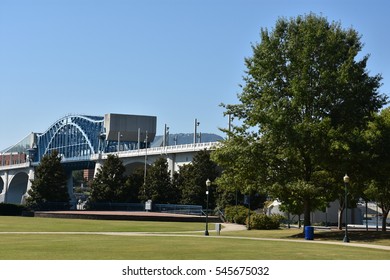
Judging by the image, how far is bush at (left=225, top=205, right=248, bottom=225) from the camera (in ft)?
208

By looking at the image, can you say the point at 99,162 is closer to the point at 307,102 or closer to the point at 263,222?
the point at 263,222

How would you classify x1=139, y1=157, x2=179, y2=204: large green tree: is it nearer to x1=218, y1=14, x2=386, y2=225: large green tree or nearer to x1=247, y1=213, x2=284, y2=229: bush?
x1=247, y1=213, x2=284, y2=229: bush

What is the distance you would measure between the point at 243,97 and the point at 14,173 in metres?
157

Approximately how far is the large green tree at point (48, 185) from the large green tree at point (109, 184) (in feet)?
17.8

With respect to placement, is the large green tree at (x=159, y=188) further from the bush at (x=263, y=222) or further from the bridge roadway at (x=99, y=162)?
the bush at (x=263, y=222)

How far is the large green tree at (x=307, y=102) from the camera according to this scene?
3962 centimetres

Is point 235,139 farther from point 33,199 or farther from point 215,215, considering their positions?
point 33,199

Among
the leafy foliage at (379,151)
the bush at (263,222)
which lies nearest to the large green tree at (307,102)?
the leafy foliage at (379,151)

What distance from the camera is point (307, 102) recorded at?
134ft

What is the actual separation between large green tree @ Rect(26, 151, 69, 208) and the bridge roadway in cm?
1658

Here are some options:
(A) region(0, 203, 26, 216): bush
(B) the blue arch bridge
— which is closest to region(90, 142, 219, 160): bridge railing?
(B) the blue arch bridge

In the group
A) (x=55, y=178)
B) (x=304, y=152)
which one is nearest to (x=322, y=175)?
(x=304, y=152)

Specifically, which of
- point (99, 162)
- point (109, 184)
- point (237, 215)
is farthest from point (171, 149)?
point (237, 215)

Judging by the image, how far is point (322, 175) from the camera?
141ft
